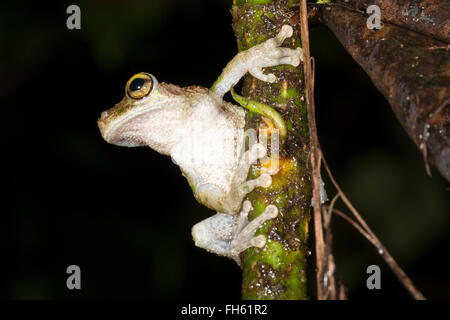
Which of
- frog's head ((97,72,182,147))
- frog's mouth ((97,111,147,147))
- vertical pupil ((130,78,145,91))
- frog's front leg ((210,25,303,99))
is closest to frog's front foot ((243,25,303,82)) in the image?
frog's front leg ((210,25,303,99))

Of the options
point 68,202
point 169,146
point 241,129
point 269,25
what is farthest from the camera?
point 68,202

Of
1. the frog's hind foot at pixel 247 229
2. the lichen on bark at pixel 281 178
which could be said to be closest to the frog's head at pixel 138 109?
the lichen on bark at pixel 281 178

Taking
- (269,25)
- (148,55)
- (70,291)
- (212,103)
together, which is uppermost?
(148,55)

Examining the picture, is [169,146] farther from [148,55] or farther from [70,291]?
[70,291]

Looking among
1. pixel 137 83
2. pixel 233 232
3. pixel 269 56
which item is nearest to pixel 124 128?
pixel 137 83

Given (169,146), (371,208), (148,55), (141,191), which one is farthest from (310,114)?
(141,191)

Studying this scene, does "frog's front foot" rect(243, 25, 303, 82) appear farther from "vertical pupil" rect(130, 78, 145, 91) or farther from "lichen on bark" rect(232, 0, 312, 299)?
"vertical pupil" rect(130, 78, 145, 91)
